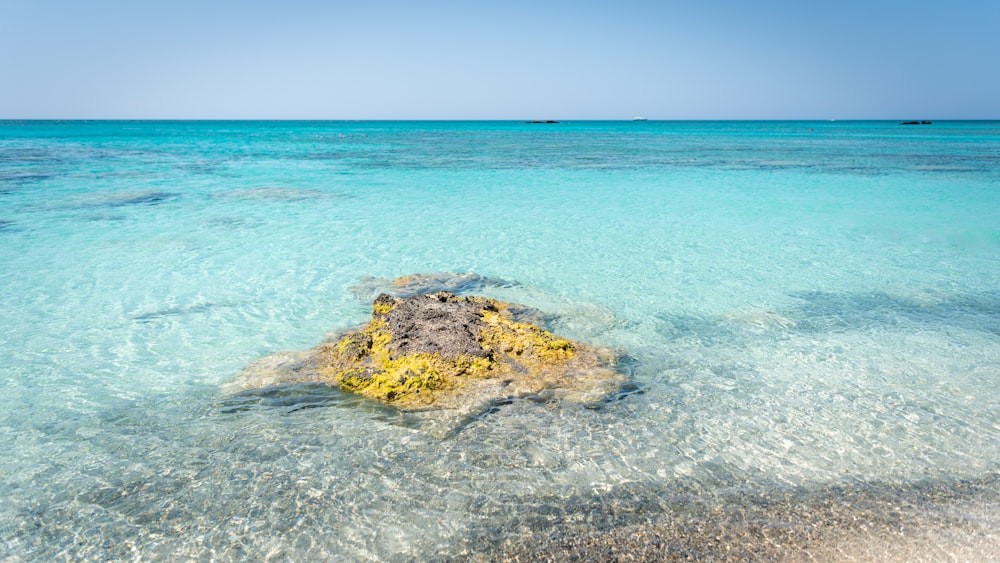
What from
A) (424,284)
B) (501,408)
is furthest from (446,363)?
(424,284)

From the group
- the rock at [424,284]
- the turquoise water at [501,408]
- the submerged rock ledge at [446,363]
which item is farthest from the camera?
the rock at [424,284]

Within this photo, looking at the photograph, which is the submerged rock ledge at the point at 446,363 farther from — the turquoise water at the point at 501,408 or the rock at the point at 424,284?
the rock at the point at 424,284

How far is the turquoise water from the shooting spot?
11.5ft

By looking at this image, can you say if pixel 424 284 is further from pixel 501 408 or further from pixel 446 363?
pixel 501 408

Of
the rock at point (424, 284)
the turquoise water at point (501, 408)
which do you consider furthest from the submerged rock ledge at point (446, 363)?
the rock at point (424, 284)

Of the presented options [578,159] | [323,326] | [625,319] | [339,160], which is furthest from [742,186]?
[339,160]

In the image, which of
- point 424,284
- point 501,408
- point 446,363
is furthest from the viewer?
point 424,284

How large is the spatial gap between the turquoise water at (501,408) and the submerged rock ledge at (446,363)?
0.88ft

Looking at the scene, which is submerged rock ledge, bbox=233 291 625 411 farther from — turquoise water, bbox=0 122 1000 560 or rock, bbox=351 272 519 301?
rock, bbox=351 272 519 301

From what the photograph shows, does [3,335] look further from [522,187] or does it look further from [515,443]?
[522,187]

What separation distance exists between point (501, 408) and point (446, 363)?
0.79m

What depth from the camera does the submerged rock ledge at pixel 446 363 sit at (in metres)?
4.91

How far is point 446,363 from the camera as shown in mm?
5227

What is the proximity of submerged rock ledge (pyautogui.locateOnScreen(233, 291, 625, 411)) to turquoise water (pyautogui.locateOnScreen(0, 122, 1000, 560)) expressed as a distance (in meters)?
0.27
